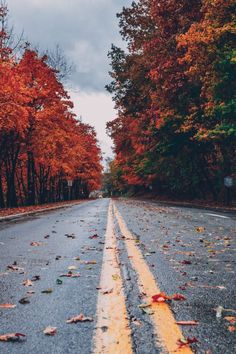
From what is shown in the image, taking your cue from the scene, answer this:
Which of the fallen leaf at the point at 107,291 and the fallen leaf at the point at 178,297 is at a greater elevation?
the fallen leaf at the point at 107,291

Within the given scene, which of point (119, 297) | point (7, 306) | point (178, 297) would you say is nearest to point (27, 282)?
point (7, 306)

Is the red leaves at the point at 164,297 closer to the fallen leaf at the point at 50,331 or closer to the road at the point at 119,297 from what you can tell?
the road at the point at 119,297

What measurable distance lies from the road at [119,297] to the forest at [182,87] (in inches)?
516

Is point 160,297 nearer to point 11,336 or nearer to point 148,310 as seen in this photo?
point 148,310

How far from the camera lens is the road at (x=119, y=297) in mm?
2164

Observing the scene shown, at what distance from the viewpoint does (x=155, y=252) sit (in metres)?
5.68

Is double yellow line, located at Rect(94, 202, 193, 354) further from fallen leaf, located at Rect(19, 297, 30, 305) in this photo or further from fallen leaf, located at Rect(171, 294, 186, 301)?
fallen leaf, located at Rect(19, 297, 30, 305)

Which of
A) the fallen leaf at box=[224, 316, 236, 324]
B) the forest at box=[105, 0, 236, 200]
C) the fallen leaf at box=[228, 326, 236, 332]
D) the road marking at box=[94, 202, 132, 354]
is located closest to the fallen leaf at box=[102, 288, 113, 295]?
the road marking at box=[94, 202, 132, 354]

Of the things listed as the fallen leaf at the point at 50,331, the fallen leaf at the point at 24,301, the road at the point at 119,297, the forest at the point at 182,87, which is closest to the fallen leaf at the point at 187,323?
the road at the point at 119,297

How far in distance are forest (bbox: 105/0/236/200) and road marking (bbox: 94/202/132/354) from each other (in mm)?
14445

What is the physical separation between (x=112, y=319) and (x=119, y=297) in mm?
579

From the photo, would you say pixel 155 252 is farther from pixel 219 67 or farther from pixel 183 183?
pixel 183 183

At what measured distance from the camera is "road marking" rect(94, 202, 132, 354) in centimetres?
207

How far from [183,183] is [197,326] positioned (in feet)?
111
